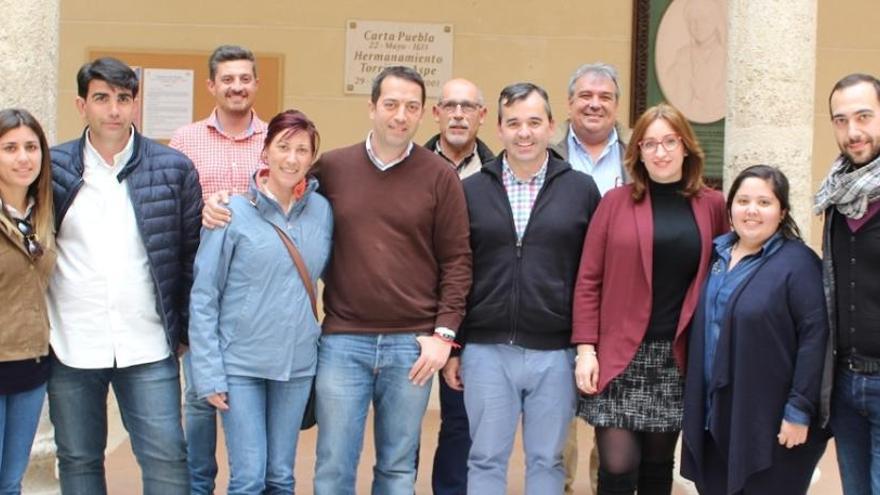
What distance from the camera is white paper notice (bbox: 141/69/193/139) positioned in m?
7.16

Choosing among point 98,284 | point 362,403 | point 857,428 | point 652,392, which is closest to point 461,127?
point 362,403

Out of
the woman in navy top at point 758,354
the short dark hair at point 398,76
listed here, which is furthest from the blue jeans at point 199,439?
the woman in navy top at point 758,354

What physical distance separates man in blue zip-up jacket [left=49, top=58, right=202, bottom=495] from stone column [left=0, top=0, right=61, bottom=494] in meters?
0.83

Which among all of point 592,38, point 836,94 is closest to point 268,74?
point 592,38

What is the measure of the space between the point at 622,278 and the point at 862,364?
0.81 metres

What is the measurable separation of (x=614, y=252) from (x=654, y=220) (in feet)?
0.58

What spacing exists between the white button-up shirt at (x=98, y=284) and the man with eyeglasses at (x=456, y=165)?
57.3 inches

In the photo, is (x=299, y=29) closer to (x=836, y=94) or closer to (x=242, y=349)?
(x=242, y=349)

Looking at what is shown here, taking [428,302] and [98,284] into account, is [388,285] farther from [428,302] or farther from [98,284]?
[98,284]

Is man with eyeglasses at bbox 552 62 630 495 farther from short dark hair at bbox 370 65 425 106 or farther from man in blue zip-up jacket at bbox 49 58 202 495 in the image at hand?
man in blue zip-up jacket at bbox 49 58 202 495

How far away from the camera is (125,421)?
4.03m

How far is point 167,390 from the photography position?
3.97 metres

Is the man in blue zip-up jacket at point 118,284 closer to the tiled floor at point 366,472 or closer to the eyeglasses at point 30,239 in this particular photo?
the eyeglasses at point 30,239

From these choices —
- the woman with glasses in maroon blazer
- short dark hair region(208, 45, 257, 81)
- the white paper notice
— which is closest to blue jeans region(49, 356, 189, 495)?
short dark hair region(208, 45, 257, 81)
